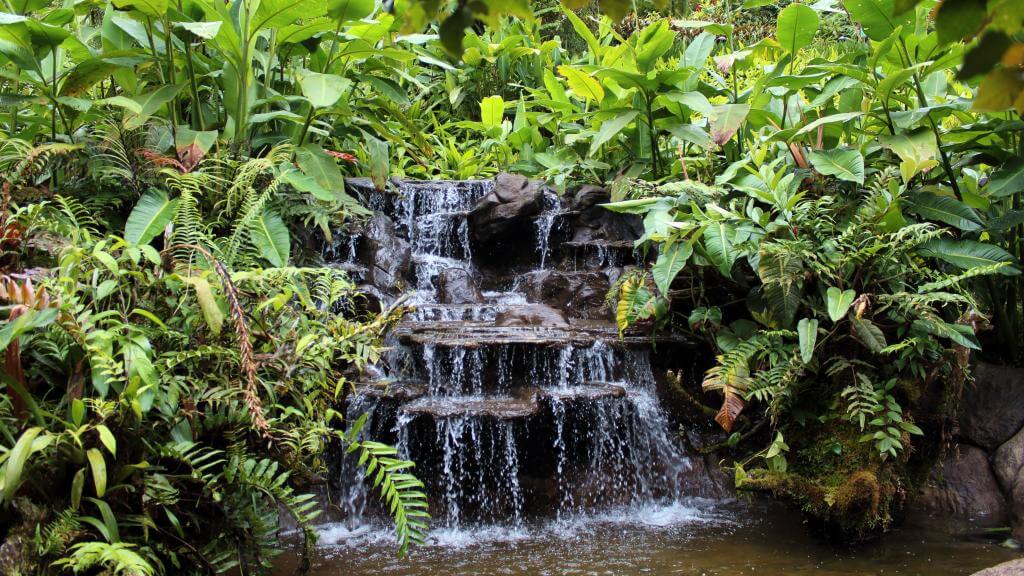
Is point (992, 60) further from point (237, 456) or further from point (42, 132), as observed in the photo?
point (42, 132)

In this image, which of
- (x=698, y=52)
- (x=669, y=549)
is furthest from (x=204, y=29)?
(x=669, y=549)

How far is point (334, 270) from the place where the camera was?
3639 mm

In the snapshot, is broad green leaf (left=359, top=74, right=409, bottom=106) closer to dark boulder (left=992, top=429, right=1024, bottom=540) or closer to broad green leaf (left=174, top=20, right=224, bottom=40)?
broad green leaf (left=174, top=20, right=224, bottom=40)

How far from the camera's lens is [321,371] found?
118 inches

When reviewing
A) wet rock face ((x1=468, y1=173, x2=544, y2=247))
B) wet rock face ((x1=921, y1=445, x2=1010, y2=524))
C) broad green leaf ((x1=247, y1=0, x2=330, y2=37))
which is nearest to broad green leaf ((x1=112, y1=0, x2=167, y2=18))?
broad green leaf ((x1=247, y1=0, x2=330, y2=37))

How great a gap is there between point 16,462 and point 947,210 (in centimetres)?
466

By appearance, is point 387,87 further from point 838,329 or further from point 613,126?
point 838,329

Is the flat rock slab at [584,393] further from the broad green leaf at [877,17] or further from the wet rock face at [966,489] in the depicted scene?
the broad green leaf at [877,17]

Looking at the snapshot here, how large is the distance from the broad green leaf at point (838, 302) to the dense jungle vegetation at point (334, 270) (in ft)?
0.05

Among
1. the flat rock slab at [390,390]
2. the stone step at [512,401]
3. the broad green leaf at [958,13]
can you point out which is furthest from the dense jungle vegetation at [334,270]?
the stone step at [512,401]

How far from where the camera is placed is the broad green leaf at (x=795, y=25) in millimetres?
5020

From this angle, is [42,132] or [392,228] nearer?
[42,132]

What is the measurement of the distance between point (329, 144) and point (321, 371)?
4.29 metres

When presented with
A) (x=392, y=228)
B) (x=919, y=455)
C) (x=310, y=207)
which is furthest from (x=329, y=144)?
(x=919, y=455)
